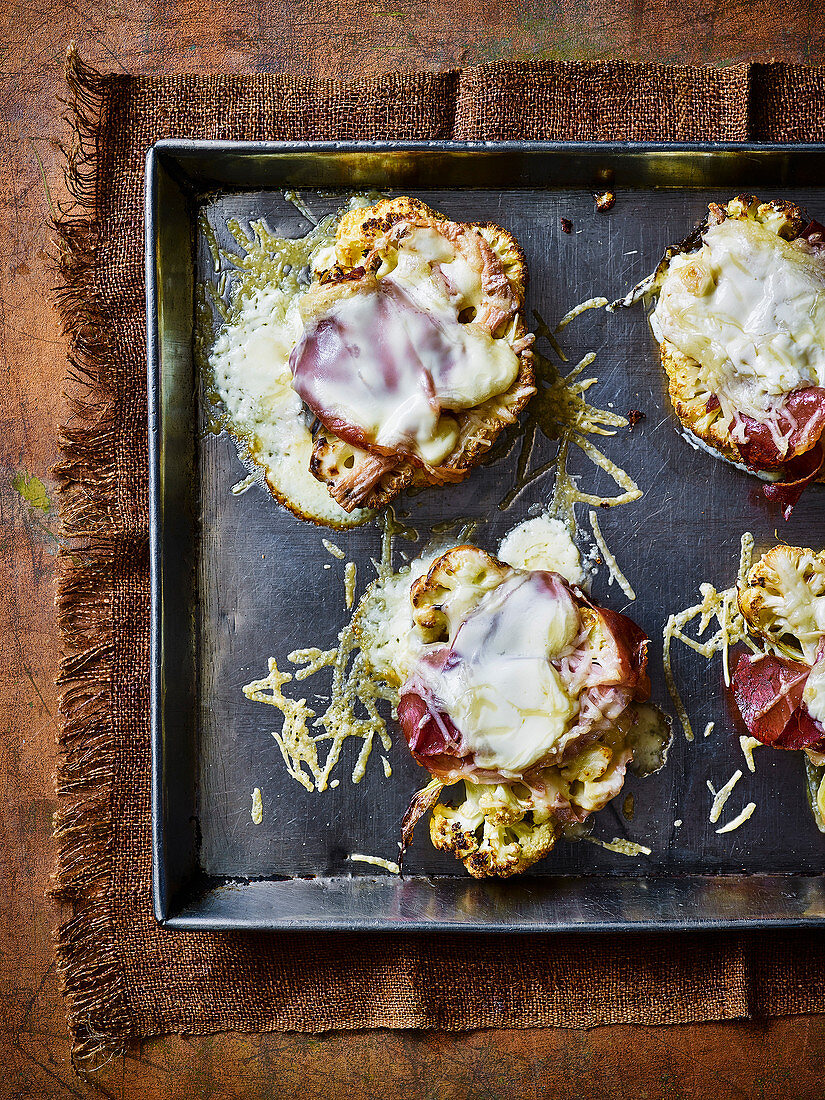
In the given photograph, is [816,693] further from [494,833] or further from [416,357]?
→ [416,357]

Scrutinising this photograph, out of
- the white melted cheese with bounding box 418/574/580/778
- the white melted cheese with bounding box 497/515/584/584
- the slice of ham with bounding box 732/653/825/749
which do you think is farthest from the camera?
the white melted cheese with bounding box 497/515/584/584

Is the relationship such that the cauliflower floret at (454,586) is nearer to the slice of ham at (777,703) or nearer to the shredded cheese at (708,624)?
the shredded cheese at (708,624)

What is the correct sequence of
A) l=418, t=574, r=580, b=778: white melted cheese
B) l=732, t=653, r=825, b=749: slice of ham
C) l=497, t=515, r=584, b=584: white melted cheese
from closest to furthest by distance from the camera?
1. l=418, t=574, r=580, b=778: white melted cheese
2. l=732, t=653, r=825, b=749: slice of ham
3. l=497, t=515, r=584, b=584: white melted cheese

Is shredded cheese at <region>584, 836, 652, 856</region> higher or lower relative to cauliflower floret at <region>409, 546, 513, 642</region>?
lower

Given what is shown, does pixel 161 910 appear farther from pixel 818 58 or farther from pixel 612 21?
pixel 818 58

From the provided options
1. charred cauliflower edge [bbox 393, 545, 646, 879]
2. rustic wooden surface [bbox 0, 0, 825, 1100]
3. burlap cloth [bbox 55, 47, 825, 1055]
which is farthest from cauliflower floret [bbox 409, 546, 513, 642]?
rustic wooden surface [bbox 0, 0, 825, 1100]

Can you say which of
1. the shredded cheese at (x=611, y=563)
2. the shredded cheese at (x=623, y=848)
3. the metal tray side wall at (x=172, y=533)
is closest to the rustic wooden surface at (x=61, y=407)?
the metal tray side wall at (x=172, y=533)

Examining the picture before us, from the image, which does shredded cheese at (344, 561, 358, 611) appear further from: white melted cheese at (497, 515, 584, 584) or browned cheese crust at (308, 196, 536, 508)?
white melted cheese at (497, 515, 584, 584)
